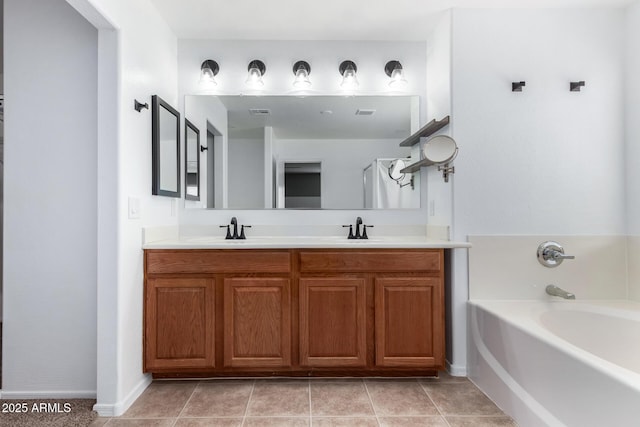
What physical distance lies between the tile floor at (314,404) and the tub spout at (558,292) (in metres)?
0.76

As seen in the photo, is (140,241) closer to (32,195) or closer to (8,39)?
(32,195)

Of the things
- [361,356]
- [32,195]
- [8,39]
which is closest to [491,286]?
[361,356]

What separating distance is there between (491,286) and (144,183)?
222 centimetres

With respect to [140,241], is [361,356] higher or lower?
lower

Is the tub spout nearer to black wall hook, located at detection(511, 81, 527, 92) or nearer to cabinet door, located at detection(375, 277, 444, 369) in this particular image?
cabinet door, located at detection(375, 277, 444, 369)

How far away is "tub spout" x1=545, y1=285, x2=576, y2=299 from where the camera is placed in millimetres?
2231

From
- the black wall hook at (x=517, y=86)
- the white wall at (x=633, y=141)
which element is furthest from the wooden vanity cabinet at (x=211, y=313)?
the white wall at (x=633, y=141)

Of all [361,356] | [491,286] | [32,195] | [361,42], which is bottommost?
[361,356]

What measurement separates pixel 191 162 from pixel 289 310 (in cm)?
136

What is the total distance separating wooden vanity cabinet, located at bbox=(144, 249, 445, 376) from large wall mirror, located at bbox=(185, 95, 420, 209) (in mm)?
705

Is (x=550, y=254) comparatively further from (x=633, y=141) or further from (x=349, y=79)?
(x=349, y=79)

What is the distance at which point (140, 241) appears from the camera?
7.13ft

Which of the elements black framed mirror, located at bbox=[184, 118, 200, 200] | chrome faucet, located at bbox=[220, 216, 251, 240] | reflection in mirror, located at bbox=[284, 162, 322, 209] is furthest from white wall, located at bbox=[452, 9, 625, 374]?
black framed mirror, located at bbox=[184, 118, 200, 200]

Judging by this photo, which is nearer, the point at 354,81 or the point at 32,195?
the point at 32,195
